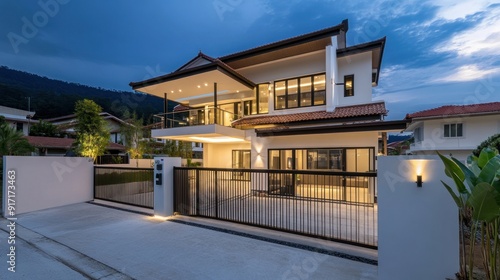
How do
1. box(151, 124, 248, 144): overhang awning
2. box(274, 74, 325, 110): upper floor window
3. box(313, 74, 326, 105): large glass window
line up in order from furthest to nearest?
box(274, 74, 325, 110): upper floor window → box(313, 74, 326, 105): large glass window → box(151, 124, 248, 144): overhang awning

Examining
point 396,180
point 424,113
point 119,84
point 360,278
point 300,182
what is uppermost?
point 119,84

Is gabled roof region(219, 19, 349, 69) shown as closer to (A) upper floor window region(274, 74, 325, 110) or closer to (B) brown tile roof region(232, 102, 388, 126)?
(A) upper floor window region(274, 74, 325, 110)

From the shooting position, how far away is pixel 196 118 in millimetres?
13344

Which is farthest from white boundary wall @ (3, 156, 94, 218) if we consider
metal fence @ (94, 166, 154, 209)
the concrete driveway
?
the concrete driveway

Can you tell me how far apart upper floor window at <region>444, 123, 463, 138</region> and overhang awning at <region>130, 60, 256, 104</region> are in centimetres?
1897

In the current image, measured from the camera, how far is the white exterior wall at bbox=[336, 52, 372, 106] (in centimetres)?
1185

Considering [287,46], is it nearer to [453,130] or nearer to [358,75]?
[358,75]

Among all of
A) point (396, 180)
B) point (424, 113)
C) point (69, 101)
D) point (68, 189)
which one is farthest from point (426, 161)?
point (69, 101)

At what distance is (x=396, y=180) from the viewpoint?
3537mm

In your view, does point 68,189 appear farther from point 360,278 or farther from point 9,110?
point 9,110

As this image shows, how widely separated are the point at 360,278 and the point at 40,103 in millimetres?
46801

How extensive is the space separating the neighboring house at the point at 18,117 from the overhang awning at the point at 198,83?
2389cm

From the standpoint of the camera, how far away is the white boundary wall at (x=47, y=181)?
26.5 feet

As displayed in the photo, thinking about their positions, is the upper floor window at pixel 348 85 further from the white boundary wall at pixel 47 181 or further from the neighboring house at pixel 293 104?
the white boundary wall at pixel 47 181
